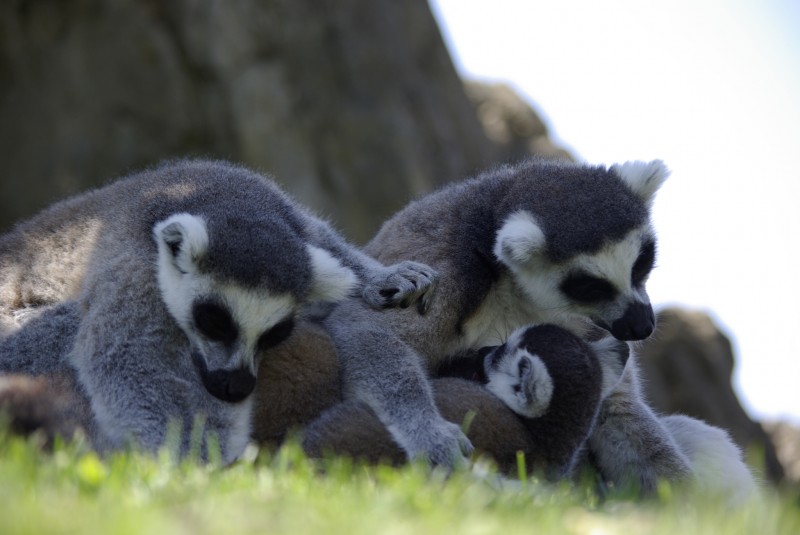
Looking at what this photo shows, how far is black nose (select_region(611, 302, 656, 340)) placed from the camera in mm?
7320

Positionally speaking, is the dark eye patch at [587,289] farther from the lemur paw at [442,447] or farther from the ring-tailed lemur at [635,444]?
the lemur paw at [442,447]

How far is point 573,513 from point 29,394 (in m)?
3.07

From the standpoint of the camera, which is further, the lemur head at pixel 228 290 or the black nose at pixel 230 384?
the lemur head at pixel 228 290

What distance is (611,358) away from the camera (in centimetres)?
736

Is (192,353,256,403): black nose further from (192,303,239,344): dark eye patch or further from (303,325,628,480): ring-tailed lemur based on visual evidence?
(303,325,628,480): ring-tailed lemur

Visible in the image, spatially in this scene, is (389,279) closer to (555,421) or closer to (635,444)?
(555,421)

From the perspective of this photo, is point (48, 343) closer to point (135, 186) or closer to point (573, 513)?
point (135, 186)

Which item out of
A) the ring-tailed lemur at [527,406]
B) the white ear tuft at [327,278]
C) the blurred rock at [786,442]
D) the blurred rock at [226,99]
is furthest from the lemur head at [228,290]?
the blurred rock at [786,442]

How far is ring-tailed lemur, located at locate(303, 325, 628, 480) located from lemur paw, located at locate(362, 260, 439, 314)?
Answer: 0.63 m

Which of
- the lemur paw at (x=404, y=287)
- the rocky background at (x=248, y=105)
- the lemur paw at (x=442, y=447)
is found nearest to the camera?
the lemur paw at (x=442, y=447)

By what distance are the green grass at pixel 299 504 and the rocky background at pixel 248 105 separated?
12.0m

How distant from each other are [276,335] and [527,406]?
1.80 m

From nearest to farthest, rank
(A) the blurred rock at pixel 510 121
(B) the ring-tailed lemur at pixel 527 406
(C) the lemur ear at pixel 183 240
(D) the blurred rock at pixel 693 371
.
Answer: (C) the lemur ear at pixel 183 240, (B) the ring-tailed lemur at pixel 527 406, (D) the blurred rock at pixel 693 371, (A) the blurred rock at pixel 510 121

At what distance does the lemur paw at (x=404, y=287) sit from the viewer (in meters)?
7.25
